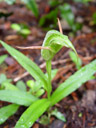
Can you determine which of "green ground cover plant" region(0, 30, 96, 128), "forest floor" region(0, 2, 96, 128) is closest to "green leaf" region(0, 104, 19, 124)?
"green ground cover plant" region(0, 30, 96, 128)

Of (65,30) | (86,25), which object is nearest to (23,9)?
(65,30)

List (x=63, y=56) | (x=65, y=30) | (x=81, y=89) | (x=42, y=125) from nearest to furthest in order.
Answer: (x=42, y=125) < (x=81, y=89) < (x=63, y=56) < (x=65, y=30)

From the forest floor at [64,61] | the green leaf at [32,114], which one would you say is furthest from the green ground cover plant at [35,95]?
the forest floor at [64,61]

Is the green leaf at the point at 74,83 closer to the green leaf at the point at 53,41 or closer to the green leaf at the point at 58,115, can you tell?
the green leaf at the point at 58,115

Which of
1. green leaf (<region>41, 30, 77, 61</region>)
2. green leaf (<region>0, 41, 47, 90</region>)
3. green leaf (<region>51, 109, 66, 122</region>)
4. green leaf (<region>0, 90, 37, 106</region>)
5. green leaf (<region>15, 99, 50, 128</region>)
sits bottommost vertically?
green leaf (<region>51, 109, 66, 122</region>)

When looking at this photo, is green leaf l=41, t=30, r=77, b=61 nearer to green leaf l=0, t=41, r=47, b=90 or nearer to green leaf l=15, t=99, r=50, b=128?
green leaf l=0, t=41, r=47, b=90

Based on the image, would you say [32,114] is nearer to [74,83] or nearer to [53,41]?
[74,83]

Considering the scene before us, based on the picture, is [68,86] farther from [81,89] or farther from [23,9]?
[23,9]
